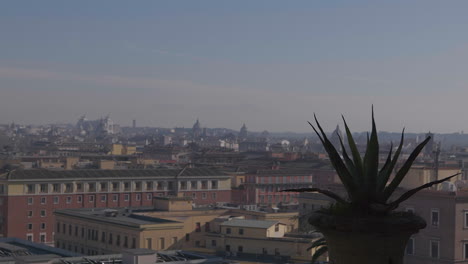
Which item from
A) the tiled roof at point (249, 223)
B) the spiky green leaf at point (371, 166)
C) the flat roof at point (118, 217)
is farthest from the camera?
the flat roof at point (118, 217)

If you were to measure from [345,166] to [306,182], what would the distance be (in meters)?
106

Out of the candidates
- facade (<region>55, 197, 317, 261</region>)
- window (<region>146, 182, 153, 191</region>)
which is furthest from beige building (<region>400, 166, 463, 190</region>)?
window (<region>146, 182, 153, 191</region>)

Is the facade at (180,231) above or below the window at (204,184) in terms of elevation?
below

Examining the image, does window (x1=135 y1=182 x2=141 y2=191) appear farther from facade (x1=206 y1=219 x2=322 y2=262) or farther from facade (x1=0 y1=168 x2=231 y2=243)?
facade (x1=206 y1=219 x2=322 y2=262)

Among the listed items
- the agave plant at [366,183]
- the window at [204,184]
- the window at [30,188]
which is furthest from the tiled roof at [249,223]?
the agave plant at [366,183]

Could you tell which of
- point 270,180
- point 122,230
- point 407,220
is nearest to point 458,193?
point 122,230

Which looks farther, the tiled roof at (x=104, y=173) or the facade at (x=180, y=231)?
the tiled roof at (x=104, y=173)

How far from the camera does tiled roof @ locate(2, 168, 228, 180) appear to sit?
84.8 m

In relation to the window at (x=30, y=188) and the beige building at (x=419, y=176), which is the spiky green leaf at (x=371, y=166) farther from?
the window at (x=30, y=188)

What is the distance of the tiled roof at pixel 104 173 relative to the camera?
84.8m

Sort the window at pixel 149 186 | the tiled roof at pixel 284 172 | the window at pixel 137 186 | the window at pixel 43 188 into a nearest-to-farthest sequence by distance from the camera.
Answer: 1. the window at pixel 43 188
2. the window at pixel 137 186
3. the window at pixel 149 186
4. the tiled roof at pixel 284 172

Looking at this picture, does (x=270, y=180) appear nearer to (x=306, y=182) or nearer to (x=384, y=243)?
(x=306, y=182)

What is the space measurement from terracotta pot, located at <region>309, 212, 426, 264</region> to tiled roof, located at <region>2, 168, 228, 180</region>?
77.1 metres

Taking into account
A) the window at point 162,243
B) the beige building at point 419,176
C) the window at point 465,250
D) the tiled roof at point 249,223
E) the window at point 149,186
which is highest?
the beige building at point 419,176
